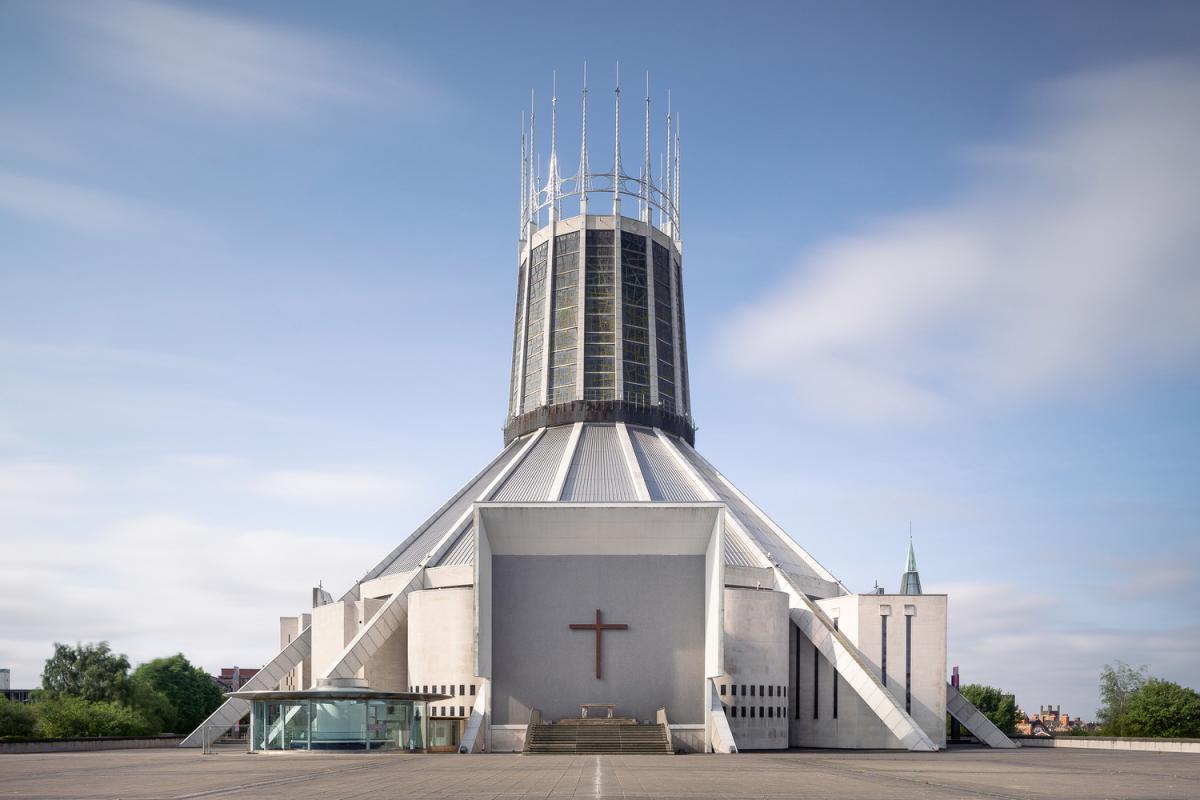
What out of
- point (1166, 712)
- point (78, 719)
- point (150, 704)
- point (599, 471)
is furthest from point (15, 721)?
point (1166, 712)

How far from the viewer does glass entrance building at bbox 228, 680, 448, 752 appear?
113ft

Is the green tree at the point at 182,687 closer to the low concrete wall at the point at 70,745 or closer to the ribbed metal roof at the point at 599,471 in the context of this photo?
the low concrete wall at the point at 70,745

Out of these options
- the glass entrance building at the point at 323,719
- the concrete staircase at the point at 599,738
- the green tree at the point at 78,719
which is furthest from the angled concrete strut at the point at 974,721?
the green tree at the point at 78,719

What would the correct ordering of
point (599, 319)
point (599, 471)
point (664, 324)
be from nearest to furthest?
point (599, 471) → point (599, 319) → point (664, 324)

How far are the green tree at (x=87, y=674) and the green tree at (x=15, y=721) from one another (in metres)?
14.2

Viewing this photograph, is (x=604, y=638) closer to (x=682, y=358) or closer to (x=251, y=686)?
(x=251, y=686)

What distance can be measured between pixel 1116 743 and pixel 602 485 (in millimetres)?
23096

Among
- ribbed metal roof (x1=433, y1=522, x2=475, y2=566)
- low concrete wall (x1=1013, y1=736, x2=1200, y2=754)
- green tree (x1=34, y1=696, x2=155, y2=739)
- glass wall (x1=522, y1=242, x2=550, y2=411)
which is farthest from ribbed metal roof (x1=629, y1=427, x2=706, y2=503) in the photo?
green tree (x1=34, y1=696, x2=155, y2=739)

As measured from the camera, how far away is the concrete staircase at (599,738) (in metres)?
36.3

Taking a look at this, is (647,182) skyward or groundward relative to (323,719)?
skyward

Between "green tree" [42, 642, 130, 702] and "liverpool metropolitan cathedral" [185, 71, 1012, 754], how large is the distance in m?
13.0

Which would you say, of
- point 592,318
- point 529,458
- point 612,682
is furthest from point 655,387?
point 612,682

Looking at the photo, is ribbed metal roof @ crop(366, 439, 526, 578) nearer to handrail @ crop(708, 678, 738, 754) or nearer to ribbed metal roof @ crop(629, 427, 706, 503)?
ribbed metal roof @ crop(629, 427, 706, 503)

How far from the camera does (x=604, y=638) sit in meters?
40.8
